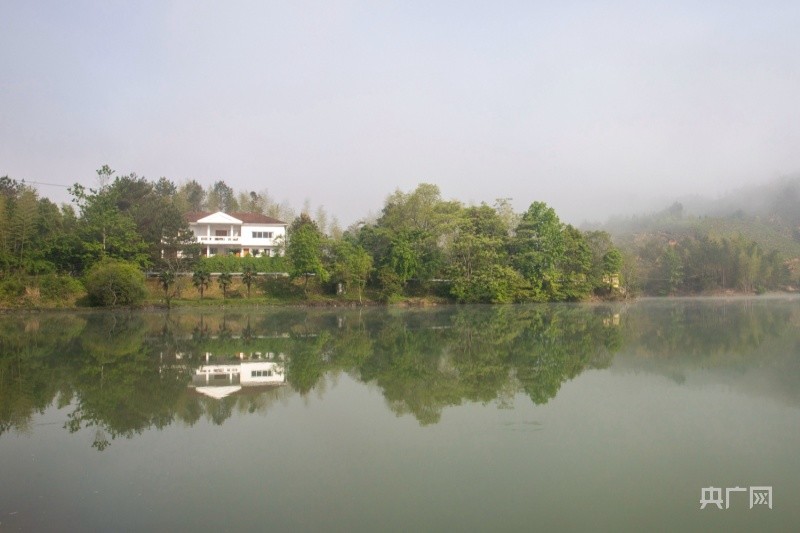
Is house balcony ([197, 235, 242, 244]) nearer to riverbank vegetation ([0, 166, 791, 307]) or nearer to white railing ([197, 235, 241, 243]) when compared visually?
white railing ([197, 235, 241, 243])

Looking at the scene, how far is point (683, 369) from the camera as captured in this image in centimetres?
1354

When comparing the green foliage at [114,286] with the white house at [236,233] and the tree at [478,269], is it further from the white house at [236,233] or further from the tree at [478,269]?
the tree at [478,269]

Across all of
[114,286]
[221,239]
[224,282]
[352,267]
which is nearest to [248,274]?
[224,282]

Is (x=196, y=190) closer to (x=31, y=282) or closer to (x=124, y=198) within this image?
(x=124, y=198)

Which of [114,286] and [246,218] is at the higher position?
[246,218]

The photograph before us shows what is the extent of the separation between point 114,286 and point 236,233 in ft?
59.2

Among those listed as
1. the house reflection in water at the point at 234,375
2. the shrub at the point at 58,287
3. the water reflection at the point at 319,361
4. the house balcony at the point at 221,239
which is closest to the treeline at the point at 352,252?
the shrub at the point at 58,287

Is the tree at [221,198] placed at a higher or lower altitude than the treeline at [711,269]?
higher

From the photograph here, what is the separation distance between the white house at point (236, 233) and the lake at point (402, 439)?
34570 millimetres

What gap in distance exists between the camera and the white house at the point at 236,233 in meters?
50.8

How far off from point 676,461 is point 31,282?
4005 centimetres

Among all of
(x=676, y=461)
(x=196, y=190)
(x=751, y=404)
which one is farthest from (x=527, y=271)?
(x=196, y=190)

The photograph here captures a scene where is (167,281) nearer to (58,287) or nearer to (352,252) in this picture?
(58,287)

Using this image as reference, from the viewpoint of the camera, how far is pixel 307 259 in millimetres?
41406
